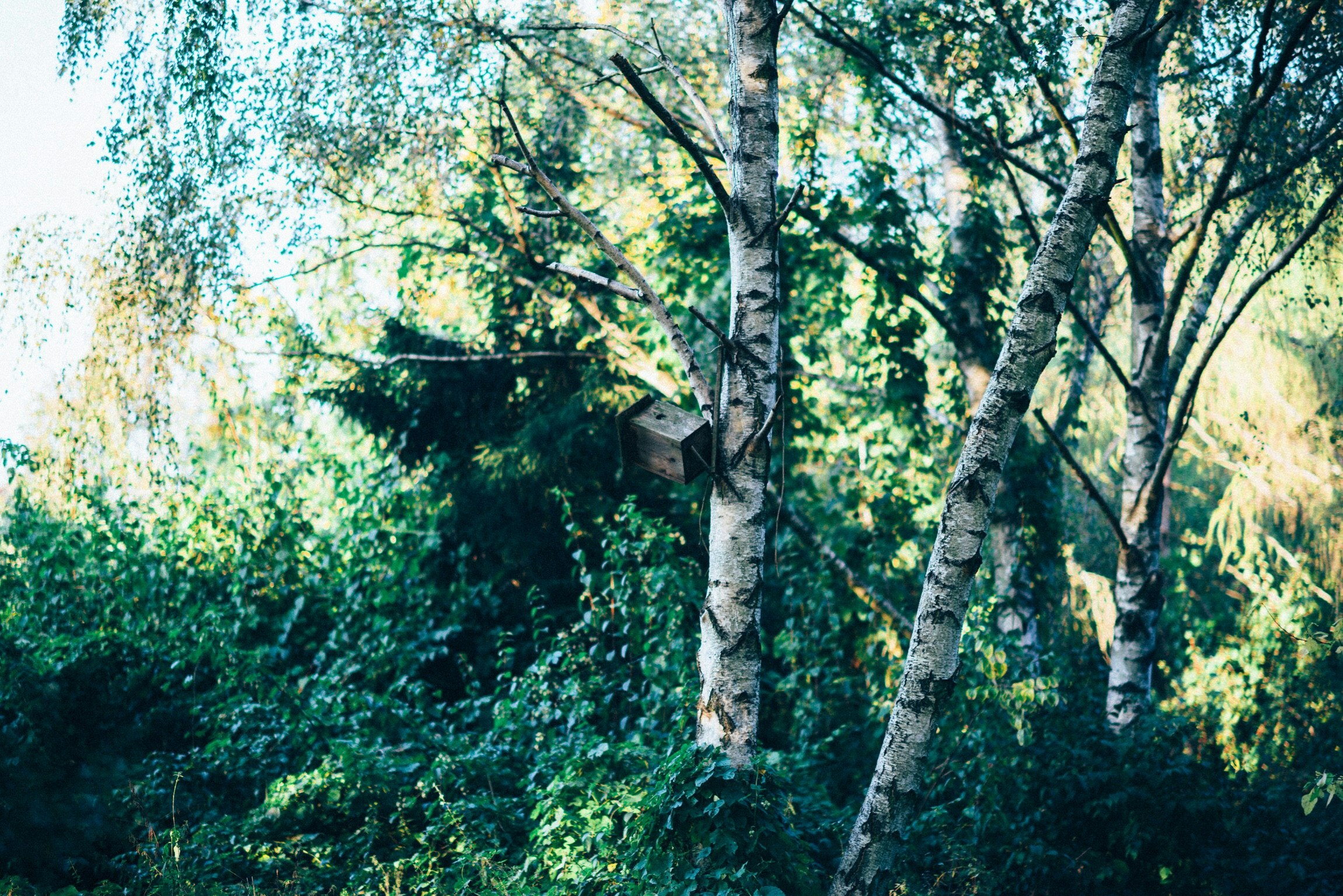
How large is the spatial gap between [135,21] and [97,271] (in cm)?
169

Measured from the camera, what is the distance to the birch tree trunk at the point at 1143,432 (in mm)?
5566

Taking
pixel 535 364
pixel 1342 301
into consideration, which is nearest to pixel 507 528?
pixel 535 364

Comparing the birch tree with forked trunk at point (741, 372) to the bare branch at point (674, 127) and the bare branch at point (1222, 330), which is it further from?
the bare branch at point (1222, 330)

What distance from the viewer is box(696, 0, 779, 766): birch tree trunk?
372 cm

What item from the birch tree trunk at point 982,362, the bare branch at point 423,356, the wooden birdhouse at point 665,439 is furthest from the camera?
the bare branch at point 423,356

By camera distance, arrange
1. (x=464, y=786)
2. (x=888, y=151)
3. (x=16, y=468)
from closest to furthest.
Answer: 1. (x=464, y=786)
2. (x=16, y=468)
3. (x=888, y=151)

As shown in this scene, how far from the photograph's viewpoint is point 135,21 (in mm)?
6668

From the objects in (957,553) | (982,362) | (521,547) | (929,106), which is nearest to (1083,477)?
(957,553)

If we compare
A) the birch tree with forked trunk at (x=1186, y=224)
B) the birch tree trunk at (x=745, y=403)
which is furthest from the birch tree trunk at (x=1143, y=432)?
the birch tree trunk at (x=745, y=403)

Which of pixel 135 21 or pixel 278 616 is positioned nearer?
pixel 135 21

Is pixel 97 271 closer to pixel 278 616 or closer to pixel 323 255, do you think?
pixel 323 255

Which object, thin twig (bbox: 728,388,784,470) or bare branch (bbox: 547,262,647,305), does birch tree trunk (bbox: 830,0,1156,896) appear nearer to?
thin twig (bbox: 728,388,784,470)

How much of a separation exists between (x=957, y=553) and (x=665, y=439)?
3.69ft

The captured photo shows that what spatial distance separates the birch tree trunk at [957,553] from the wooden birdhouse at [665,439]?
0.92 m
